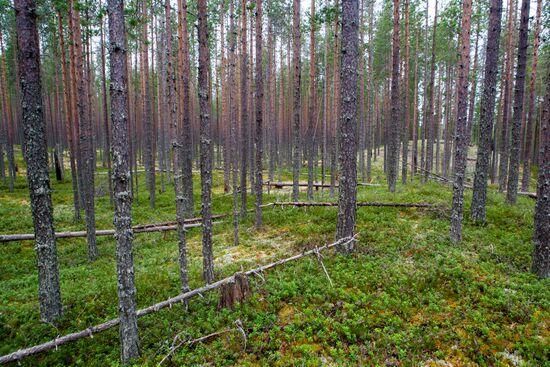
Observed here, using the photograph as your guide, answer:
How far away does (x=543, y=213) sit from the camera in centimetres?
656

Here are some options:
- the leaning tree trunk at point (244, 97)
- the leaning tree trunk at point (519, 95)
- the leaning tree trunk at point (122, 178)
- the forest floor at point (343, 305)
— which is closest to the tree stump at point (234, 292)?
the forest floor at point (343, 305)

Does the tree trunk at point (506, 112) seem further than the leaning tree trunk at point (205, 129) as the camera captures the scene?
Yes

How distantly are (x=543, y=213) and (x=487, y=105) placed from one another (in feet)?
15.3

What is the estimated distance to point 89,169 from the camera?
1102cm

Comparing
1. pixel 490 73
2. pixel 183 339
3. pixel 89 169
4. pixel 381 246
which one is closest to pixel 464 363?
pixel 381 246

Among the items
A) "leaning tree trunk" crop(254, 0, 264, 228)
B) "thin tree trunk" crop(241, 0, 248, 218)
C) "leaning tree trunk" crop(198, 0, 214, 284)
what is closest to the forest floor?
"leaning tree trunk" crop(198, 0, 214, 284)

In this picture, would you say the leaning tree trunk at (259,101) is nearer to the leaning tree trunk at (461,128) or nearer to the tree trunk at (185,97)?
the tree trunk at (185,97)

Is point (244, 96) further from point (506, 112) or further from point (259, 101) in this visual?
point (506, 112)

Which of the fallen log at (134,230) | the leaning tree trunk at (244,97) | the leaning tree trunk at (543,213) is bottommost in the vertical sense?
the fallen log at (134,230)

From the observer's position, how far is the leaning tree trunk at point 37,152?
5.64m

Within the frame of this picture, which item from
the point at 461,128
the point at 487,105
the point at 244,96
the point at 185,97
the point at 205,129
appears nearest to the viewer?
the point at 205,129

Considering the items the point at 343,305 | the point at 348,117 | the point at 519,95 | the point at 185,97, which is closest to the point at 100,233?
the point at 185,97

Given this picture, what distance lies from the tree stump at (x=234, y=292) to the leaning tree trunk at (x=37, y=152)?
339cm

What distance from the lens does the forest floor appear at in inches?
199
